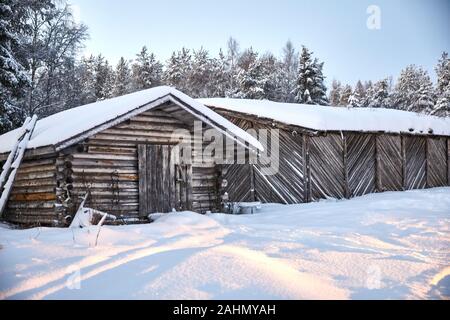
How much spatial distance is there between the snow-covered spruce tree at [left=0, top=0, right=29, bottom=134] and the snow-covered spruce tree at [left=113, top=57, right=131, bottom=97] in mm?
25602

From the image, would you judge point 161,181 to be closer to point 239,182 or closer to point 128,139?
point 128,139

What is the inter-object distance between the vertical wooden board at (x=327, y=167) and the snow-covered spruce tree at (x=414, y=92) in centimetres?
2567

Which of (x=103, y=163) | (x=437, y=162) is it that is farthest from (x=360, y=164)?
(x=103, y=163)

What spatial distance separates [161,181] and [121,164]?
Answer: 1312 millimetres

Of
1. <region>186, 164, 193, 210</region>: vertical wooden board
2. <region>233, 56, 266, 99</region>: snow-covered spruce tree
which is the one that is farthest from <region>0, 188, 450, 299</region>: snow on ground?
<region>233, 56, 266, 99</region>: snow-covered spruce tree

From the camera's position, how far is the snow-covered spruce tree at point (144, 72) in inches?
1746

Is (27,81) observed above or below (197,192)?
above

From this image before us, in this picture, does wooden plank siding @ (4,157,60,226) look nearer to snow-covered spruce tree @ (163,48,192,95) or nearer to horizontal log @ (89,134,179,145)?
horizontal log @ (89,134,179,145)

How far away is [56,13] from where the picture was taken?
2280 centimetres

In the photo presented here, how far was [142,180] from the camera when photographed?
1094cm

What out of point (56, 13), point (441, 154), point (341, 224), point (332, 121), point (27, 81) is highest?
point (56, 13)
